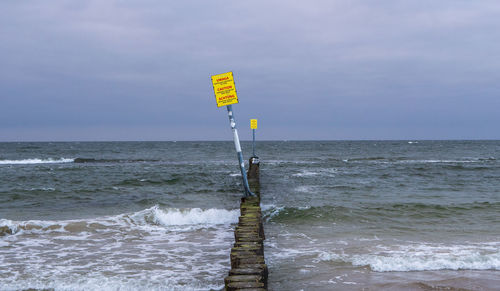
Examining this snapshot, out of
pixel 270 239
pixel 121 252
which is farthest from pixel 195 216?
pixel 121 252

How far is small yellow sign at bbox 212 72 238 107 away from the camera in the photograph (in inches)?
394

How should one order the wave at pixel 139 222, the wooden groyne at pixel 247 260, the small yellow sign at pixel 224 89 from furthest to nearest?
the wave at pixel 139 222, the small yellow sign at pixel 224 89, the wooden groyne at pixel 247 260

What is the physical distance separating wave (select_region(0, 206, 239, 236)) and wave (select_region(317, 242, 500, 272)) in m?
4.75

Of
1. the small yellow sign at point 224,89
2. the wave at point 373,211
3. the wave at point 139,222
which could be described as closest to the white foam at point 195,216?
the wave at point 139,222

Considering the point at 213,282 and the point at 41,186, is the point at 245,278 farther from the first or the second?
the point at 41,186

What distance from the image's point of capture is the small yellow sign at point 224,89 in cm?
1002

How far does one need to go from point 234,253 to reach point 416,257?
3.97m

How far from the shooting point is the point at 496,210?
13555mm

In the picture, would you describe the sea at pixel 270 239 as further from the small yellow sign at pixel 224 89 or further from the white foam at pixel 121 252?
the small yellow sign at pixel 224 89

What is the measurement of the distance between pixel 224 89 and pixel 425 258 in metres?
5.73

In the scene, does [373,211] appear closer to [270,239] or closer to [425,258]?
[270,239]

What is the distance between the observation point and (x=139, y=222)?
11.9 metres

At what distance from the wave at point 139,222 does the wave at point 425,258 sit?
475 cm

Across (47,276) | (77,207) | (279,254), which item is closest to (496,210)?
(279,254)
